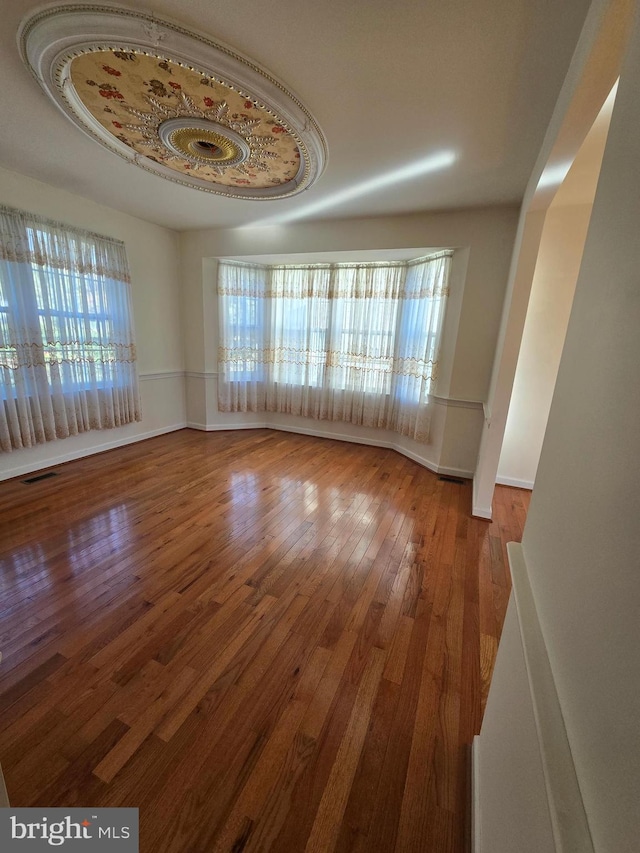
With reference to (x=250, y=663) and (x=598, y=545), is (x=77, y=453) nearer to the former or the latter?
(x=250, y=663)

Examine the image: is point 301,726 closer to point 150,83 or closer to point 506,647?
point 506,647

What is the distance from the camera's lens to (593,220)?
0.73m

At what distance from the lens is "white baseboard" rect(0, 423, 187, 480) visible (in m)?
3.05

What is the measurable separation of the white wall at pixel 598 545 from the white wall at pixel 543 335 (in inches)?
82.3

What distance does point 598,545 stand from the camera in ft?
1.68

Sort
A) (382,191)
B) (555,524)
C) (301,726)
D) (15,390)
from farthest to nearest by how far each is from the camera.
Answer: (15,390)
(382,191)
(301,726)
(555,524)

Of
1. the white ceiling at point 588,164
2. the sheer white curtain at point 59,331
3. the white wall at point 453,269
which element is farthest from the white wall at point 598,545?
the sheer white curtain at point 59,331

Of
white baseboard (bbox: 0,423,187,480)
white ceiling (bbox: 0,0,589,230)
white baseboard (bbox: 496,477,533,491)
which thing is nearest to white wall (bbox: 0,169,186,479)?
white baseboard (bbox: 0,423,187,480)

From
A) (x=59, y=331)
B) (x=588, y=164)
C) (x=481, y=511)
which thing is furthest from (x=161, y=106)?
(x=481, y=511)

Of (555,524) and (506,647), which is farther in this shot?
(506,647)

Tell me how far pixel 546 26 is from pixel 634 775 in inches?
82.1

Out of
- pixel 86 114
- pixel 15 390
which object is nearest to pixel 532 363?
pixel 86 114

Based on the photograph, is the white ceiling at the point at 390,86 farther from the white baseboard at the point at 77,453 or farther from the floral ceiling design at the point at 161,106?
the white baseboard at the point at 77,453

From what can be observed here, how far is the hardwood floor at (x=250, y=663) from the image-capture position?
1.00 meters
